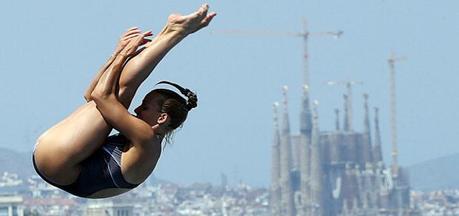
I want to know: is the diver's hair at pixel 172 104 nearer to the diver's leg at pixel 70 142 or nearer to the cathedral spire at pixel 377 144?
the diver's leg at pixel 70 142

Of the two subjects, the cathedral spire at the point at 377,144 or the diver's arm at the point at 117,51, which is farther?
the cathedral spire at the point at 377,144

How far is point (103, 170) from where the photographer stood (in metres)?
4.39

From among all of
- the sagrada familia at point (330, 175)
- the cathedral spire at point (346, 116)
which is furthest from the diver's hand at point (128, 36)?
the cathedral spire at point (346, 116)

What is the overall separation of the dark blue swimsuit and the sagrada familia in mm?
131211

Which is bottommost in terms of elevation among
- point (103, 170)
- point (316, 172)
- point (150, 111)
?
point (103, 170)

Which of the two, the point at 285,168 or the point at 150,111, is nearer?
the point at 150,111

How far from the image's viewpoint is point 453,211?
520 ft

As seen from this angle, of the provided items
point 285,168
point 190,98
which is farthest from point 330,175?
point 190,98

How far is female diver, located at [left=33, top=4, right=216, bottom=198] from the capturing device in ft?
14.2

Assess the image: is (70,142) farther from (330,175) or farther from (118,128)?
→ (330,175)

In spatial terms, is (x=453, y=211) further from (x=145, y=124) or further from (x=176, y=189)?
(x=145, y=124)

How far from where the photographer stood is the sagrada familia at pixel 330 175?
140 metres

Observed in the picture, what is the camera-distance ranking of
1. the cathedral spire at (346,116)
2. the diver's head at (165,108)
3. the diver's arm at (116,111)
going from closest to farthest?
the diver's arm at (116,111)
the diver's head at (165,108)
the cathedral spire at (346,116)

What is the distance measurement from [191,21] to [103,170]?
34 cm
